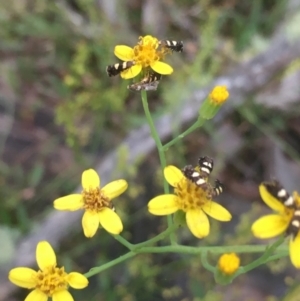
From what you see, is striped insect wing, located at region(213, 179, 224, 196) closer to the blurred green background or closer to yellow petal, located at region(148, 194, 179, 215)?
yellow petal, located at region(148, 194, 179, 215)

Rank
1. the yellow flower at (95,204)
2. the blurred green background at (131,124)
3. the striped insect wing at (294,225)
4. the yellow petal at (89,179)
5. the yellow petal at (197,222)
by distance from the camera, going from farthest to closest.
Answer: the blurred green background at (131,124) → the yellow petal at (89,179) → the yellow flower at (95,204) → the yellow petal at (197,222) → the striped insect wing at (294,225)

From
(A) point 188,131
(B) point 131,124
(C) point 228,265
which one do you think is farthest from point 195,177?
(B) point 131,124

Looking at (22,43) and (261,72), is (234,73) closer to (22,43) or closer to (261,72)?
(261,72)

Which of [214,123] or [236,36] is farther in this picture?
[236,36]

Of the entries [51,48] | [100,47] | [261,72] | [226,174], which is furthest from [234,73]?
[51,48]

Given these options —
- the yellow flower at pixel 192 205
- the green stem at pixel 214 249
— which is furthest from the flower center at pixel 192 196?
the green stem at pixel 214 249

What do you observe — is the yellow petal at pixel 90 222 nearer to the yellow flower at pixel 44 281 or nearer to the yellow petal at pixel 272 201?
the yellow flower at pixel 44 281
